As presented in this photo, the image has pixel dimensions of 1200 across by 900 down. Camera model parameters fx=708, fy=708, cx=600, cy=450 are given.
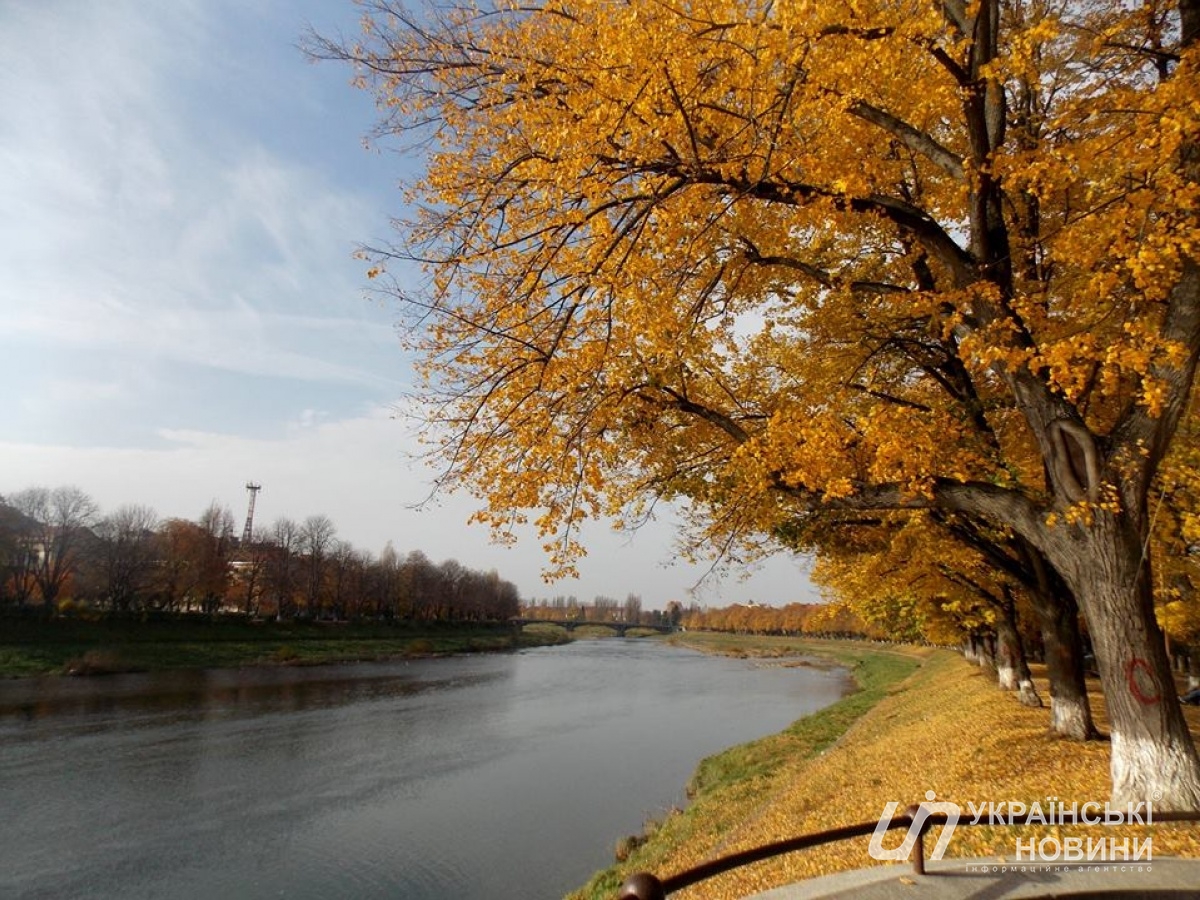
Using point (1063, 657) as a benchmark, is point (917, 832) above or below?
below

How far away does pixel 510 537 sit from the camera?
26.2 ft

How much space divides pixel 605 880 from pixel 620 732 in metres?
17.5

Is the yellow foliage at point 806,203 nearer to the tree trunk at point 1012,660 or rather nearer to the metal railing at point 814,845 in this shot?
the metal railing at point 814,845

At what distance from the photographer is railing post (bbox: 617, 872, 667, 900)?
3.04m

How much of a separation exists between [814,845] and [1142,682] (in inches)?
157

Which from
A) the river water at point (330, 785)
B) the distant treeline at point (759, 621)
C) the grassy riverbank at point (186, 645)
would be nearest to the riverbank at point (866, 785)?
the river water at point (330, 785)

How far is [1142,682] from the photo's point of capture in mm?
6645

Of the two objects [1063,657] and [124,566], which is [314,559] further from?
[1063,657]

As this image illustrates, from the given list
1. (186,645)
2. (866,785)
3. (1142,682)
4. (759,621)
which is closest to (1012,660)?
(866,785)

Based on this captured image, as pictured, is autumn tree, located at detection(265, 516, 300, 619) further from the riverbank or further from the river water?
the riverbank

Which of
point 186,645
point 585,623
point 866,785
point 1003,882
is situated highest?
point 1003,882

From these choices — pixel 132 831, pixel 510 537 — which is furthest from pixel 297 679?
pixel 510 537

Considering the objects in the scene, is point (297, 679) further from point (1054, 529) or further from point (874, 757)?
point (1054, 529)

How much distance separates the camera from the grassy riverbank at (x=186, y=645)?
44219mm
